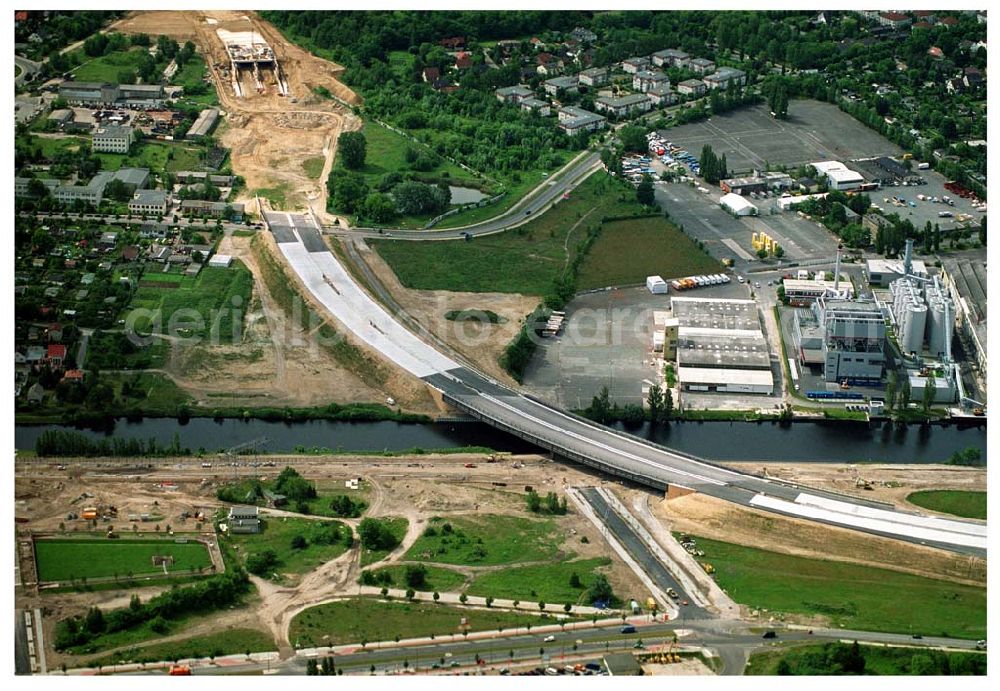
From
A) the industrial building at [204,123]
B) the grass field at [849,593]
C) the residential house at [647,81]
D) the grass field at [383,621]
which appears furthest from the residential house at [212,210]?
the grass field at [849,593]

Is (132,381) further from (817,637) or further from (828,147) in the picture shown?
(828,147)

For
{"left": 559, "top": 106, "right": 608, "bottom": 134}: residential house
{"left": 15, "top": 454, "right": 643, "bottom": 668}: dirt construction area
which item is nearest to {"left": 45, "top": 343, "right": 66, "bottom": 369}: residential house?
{"left": 15, "top": 454, "right": 643, "bottom": 668}: dirt construction area

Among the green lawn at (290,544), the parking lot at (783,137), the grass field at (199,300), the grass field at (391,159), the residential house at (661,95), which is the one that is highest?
the residential house at (661,95)

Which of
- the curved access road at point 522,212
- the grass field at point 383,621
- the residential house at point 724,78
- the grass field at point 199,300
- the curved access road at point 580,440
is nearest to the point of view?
the grass field at point 383,621

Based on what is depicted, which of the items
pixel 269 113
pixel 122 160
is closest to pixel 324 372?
pixel 122 160

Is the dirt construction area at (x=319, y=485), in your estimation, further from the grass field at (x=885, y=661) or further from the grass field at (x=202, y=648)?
the grass field at (x=885, y=661)

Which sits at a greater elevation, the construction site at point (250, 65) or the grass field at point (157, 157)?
the construction site at point (250, 65)

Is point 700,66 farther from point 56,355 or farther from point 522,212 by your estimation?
point 56,355
